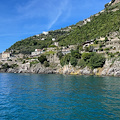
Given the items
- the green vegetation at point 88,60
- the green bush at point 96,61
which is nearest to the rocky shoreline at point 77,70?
the green bush at point 96,61

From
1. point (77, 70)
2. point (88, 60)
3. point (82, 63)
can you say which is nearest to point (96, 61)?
point (88, 60)

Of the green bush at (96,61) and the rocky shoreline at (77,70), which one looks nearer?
the rocky shoreline at (77,70)

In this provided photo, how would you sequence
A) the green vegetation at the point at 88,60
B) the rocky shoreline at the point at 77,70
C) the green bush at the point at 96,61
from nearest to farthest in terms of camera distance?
the rocky shoreline at the point at 77,70
the green bush at the point at 96,61
the green vegetation at the point at 88,60

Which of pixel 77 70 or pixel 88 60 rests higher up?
pixel 88 60

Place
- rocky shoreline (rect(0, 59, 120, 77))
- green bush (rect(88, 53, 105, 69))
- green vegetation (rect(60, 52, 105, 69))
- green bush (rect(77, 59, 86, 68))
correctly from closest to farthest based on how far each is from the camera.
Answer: rocky shoreline (rect(0, 59, 120, 77))
green bush (rect(88, 53, 105, 69))
green vegetation (rect(60, 52, 105, 69))
green bush (rect(77, 59, 86, 68))

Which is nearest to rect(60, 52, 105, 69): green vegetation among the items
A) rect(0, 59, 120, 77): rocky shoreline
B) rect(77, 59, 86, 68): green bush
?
rect(77, 59, 86, 68): green bush

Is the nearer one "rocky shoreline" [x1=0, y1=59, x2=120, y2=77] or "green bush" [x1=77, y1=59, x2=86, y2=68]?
"rocky shoreline" [x1=0, y1=59, x2=120, y2=77]

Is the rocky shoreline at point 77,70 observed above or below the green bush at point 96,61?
below

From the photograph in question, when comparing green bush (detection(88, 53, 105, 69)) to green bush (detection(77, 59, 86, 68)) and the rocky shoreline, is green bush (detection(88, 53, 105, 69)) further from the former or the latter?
green bush (detection(77, 59, 86, 68))

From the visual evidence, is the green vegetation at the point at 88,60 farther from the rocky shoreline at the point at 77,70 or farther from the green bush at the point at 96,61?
the rocky shoreline at the point at 77,70

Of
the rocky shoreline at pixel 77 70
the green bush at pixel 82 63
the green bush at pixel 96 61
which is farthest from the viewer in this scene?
the green bush at pixel 82 63

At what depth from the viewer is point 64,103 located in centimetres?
1673

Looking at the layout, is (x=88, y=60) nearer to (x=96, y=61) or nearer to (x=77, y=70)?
(x=96, y=61)

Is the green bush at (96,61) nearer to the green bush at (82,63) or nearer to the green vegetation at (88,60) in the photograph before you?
the green vegetation at (88,60)
